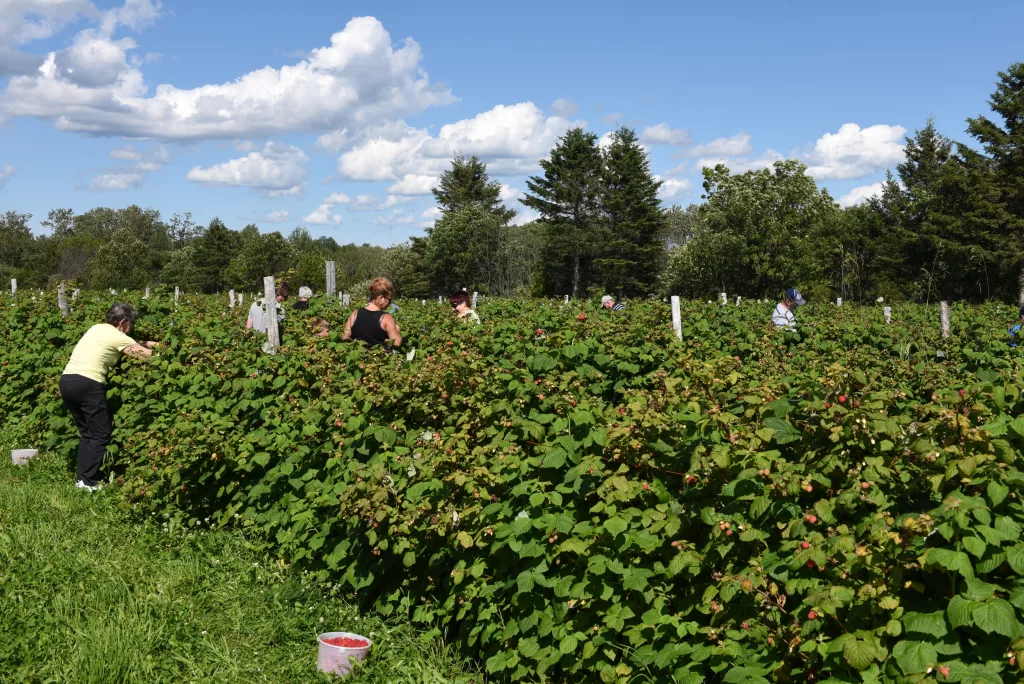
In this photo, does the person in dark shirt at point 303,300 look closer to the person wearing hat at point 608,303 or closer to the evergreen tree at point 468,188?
the person wearing hat at point 608,303

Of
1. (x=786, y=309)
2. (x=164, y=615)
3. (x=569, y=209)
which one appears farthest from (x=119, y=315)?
(x=569, y=209)

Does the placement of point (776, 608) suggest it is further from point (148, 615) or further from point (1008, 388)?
point (148, 615)

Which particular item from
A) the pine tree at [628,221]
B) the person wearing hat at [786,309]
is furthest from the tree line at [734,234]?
the person wearing hat at [786,309]

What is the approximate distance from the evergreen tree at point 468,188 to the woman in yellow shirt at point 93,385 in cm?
6138

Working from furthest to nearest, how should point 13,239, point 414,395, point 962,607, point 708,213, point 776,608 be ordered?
point 13,239
point 708,213
point 414,395
point 776,608
point 962,607

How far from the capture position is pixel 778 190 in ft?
168

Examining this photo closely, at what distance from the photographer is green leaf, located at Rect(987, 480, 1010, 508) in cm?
238

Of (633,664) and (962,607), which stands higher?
(962,607)

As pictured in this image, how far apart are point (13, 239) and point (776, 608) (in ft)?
323

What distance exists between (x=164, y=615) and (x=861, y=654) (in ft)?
11.0

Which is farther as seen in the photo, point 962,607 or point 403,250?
point 403,250

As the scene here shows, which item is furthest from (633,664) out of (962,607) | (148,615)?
(148,615)

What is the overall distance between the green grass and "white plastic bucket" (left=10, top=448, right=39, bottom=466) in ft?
6.85

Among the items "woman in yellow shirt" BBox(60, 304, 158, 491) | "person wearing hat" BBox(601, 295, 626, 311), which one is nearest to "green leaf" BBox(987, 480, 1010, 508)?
"woman in yellow shirt" BBox(60, 304, 158, 491)
